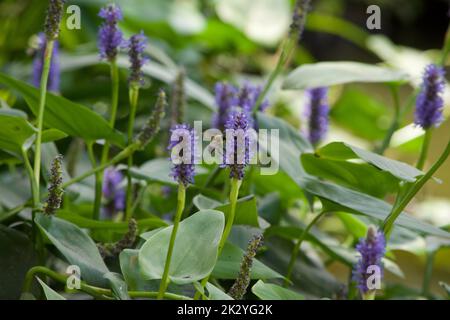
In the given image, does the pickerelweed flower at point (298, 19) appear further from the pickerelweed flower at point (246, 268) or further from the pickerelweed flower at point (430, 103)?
the pickerelweed flower at point (246, 268)

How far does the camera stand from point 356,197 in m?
0.48

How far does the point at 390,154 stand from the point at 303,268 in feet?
2.52

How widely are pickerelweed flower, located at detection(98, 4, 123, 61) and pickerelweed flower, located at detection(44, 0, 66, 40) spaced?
0.05 metres

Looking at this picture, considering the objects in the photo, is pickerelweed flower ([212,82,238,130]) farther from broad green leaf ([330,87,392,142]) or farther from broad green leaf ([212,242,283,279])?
broad green leaf ([330,87,392,142])

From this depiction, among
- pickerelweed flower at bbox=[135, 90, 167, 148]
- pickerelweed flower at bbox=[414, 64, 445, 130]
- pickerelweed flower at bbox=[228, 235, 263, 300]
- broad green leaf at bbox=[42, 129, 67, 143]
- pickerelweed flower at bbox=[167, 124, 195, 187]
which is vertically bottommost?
pickerelweed flower at bbox=[228, 235, 263, 300]

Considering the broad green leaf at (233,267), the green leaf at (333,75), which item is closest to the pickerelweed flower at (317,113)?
the green leaf at (333,75)

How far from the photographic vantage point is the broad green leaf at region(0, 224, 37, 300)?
1.46 feet

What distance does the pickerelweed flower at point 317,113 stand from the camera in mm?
646

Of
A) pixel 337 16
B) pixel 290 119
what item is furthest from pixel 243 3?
pixel 337 16

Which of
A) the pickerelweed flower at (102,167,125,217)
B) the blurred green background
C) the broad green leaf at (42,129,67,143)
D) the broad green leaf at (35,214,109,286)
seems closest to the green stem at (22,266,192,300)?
the broad green leaf at (35,214,109,286)

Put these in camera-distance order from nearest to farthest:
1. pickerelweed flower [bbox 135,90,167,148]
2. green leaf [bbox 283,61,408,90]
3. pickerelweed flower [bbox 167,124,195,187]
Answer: pickerelweed flower [bbox 167,124,195,187] → pickerelweed flower [bbox 135,90,167,148] → green leaf [bbox 283,61,408,90]

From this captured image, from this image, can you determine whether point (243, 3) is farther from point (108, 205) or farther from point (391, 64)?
point (108, 205)

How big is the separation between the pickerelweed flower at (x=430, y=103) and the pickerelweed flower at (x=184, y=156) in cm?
21

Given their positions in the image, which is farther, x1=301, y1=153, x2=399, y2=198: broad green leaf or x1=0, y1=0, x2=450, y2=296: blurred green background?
x1=0, y1=0, x2=450, y2=296: blurred green background
